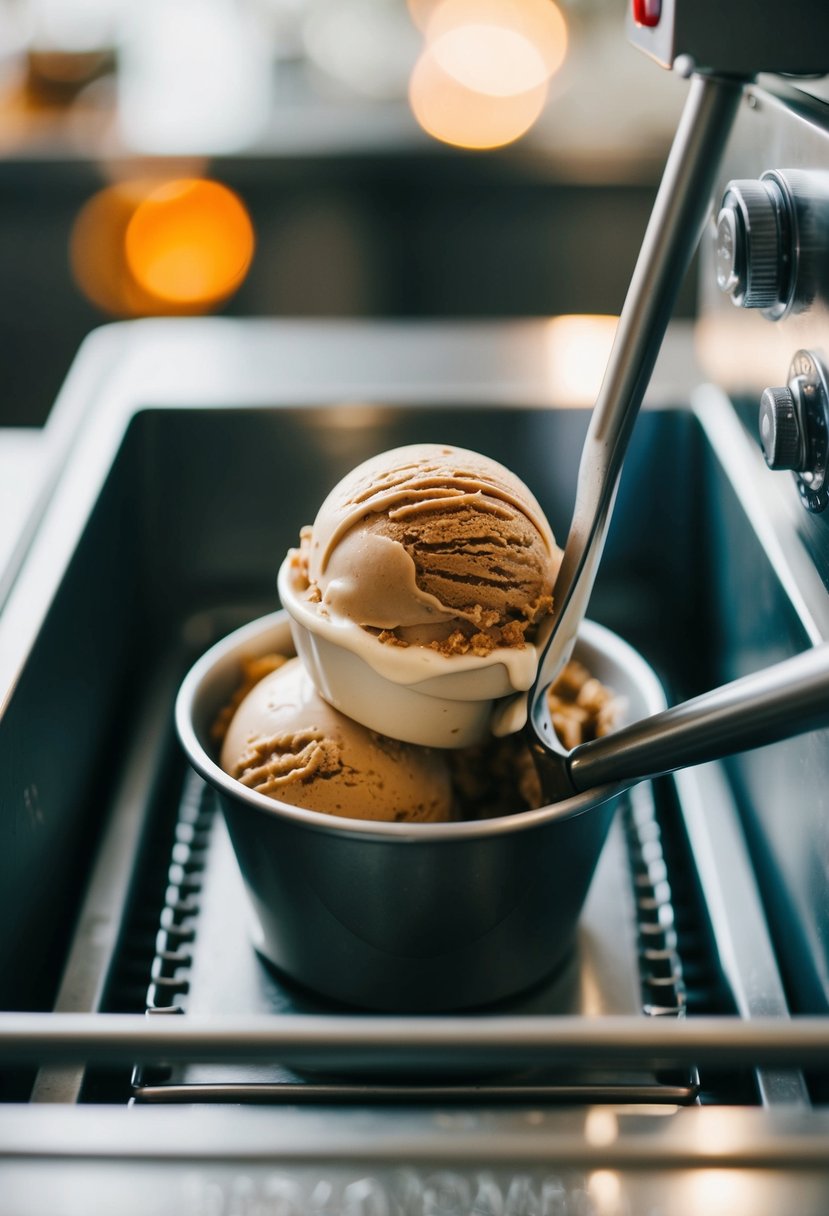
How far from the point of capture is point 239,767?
0.55 metres

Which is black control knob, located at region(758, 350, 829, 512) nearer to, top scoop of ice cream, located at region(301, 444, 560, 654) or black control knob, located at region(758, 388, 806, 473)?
black control knob, located at region(758, 388, 806, 473)

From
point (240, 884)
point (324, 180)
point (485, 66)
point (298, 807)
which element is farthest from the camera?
point (485, 66)

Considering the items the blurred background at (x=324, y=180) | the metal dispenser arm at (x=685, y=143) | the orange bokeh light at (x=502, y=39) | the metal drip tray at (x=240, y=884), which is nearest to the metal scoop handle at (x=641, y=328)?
the metal dispenser arm at (x=685, y=143)

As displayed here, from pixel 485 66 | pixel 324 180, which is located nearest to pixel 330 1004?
pixel 324 180

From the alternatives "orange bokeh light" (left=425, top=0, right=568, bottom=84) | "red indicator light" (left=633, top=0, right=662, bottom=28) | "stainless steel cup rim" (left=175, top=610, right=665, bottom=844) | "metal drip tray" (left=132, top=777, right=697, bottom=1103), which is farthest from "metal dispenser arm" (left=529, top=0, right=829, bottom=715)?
"orange bokeh light" (left=425, top=0, right=568, bottom=84)

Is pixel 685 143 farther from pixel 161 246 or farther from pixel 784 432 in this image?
pixel 161 246

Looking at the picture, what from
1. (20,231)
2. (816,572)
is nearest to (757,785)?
(816,572)

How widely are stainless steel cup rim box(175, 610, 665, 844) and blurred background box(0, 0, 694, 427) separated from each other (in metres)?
1.16

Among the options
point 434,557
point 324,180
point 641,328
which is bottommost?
point 324,180

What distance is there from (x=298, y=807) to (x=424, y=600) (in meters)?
0.10

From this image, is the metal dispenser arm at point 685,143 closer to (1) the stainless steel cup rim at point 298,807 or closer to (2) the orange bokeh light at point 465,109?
(1) the stainless steel cup rim at point 298,807

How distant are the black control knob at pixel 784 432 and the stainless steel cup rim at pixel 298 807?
0.41ft

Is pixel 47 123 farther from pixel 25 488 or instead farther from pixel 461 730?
pixel 461 730

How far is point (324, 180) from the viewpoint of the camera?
163 centimetres
